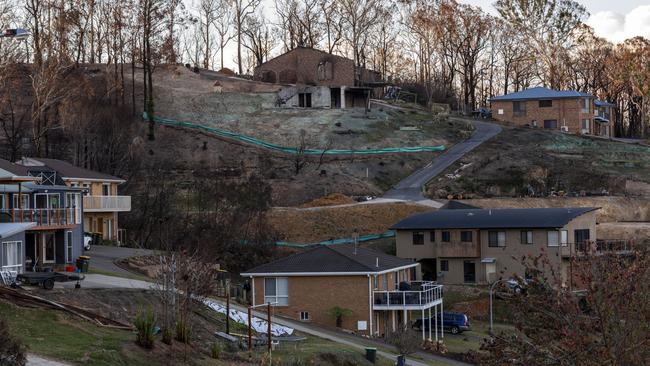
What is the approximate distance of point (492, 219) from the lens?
6850 centimetres

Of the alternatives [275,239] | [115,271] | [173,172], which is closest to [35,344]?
[115,271]

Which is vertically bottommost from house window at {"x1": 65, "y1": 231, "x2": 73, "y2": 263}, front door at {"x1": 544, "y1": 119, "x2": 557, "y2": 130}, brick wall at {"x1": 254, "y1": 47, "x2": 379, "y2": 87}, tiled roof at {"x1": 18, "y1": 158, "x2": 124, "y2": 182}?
house window at {"x1": 65, "y1": 231, "x2": 73, "y2": 263}

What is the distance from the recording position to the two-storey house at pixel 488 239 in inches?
2601

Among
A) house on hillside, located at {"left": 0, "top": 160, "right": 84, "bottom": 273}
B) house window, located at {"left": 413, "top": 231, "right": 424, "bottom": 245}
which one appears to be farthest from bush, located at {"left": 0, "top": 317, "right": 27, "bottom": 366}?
house window, located at {"left": 413, "top": 231, "right": 424, "bottom": 245}

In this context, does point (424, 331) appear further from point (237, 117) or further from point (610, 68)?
point (610, 68)

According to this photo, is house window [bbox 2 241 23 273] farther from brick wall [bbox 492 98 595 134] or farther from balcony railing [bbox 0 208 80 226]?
brick wall [bbox 492 98 595 134]

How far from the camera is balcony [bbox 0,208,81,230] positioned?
49416 millimetres

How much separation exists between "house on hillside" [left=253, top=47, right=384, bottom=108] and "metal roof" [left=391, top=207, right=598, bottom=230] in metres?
43.6

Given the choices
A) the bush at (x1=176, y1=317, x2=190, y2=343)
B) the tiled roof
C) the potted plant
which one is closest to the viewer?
the bush at (x1=176, y1=317, x2=190, y2=343)

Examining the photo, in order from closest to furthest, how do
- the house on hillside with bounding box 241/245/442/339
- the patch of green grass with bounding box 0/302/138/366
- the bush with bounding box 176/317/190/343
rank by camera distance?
the patch of green grass with bounding box 0/302/138/366 → the bush with bounding box 176/317/190/343 → the house on hillside with bounding box 241/245/442/339

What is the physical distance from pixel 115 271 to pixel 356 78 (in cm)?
6625

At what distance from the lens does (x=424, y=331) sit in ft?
171

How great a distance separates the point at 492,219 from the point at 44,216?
2812 cm

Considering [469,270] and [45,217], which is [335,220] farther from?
[45,217]
